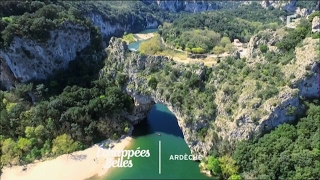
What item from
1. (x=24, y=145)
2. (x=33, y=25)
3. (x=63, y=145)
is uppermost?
(x=33, y=25)

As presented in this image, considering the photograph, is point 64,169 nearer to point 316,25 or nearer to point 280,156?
point 280,156

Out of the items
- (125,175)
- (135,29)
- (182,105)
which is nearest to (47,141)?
(125,175)

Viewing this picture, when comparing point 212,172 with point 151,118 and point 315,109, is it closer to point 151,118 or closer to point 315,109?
point 315,109

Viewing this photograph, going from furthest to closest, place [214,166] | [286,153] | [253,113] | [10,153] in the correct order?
[10,153]
[214,166]
[253,113]
[286,153]

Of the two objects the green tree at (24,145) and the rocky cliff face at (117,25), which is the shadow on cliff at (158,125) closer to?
the green tree at (24,145)

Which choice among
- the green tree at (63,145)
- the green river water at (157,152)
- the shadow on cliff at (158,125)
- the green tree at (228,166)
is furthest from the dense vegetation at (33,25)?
the green tree at (228,166)

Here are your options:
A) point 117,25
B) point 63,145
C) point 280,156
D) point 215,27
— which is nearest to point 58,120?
point 63,145
